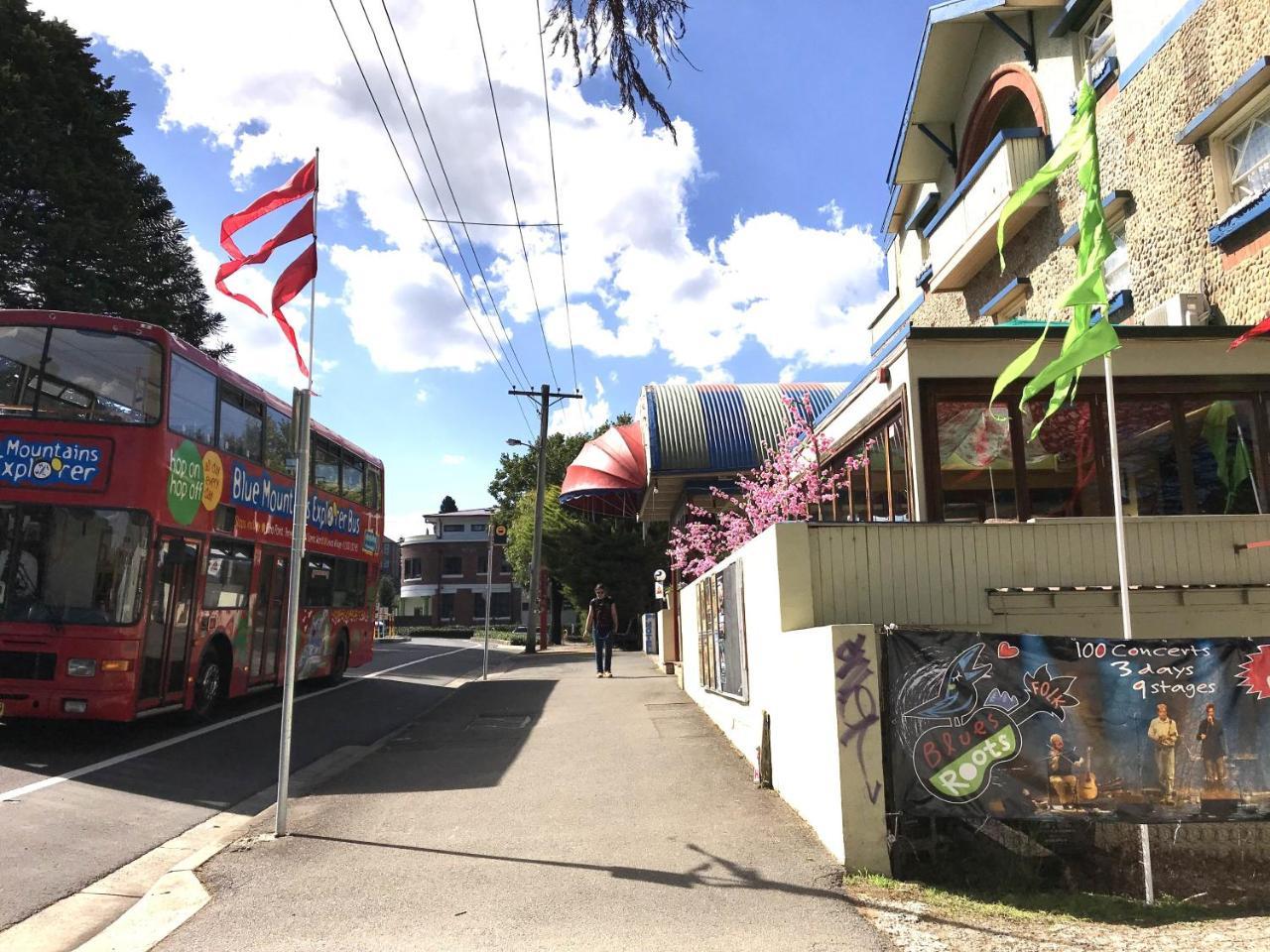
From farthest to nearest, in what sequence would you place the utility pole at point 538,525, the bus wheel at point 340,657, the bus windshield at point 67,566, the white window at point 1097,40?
1. the utility pole at point 538,525
2. the bus wheel at point 340,657
3. the white window at point 1097,40
4. the bus windshield at point 67,566

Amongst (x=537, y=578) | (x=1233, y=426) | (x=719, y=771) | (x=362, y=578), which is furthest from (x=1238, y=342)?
(x=537, y=578)

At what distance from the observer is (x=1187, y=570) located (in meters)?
7.88

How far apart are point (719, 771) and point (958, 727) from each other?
321cm

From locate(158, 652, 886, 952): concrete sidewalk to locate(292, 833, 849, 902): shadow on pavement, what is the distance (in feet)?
0.04

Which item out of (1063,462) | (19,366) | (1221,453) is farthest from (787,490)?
(19,366)

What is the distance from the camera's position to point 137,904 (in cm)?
497

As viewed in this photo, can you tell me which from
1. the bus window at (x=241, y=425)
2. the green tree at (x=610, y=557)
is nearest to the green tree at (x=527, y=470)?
the green tree at (x=610, y=557)

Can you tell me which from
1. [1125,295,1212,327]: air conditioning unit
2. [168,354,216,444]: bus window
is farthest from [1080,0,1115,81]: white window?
[168,354,216,444]: bus window

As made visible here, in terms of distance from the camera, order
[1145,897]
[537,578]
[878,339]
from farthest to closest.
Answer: [537,578] < [878,339] < [1145,897]

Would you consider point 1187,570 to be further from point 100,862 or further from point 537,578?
point 537,578

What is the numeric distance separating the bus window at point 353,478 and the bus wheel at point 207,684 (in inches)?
198

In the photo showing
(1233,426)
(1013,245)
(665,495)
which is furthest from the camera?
(665,495)

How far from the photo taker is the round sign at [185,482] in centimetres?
977

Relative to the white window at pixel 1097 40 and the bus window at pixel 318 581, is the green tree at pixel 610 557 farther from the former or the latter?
the white window at pixel 1097 40
